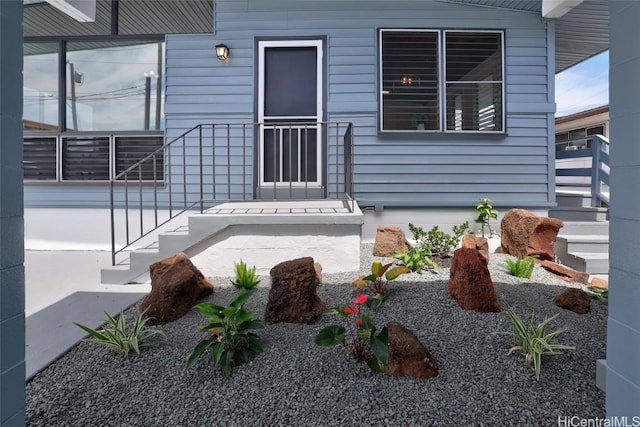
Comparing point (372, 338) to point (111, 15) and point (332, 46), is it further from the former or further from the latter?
point (111, 15)

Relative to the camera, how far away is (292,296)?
2326 millimetres

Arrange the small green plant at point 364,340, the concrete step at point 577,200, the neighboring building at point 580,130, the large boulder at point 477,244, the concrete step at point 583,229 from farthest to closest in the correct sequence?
the neighboring building at point 580,130
the concrete step at point 577,200
the concrete step at point 583,229
the large boulder at point 477,244
the small green plant at point 364,340

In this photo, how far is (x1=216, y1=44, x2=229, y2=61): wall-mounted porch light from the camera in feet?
14.8

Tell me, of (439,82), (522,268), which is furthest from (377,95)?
(522,268)

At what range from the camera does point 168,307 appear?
2371mm

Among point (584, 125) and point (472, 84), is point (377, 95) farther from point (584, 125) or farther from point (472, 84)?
point (584, 125)

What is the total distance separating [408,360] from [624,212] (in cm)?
107

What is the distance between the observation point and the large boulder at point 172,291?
7.70ft

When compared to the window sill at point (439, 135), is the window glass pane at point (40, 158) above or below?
below

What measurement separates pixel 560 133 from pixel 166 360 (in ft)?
38.1

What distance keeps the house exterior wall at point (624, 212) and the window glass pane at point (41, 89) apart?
5.83 m

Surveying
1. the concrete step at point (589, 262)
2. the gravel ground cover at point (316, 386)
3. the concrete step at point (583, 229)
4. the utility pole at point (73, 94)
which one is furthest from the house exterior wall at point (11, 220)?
the concrete step at point (583, 229)

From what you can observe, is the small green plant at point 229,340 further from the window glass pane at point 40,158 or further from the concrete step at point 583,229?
the window glass pane at point 40,158

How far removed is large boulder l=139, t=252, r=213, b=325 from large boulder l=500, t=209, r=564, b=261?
329cm
